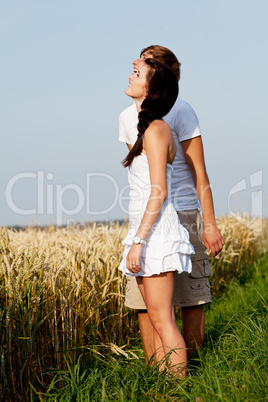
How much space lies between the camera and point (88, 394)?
7.88 ft

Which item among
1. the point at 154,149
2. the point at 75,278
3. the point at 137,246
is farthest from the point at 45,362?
the point at 154,149

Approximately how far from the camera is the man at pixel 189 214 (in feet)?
9.86

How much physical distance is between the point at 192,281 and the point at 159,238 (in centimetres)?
71

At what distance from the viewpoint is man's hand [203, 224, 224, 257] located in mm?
3008

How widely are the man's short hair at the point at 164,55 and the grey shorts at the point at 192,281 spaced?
89 centimetres

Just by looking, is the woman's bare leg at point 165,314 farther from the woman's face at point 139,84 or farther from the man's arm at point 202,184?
the woman's face at point 139,84

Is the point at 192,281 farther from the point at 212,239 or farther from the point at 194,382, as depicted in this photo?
the point at 194,382

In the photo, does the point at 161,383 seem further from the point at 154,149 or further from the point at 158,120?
the point at 158,120

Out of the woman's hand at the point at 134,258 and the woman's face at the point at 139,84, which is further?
the woman's face at the point at 139,84

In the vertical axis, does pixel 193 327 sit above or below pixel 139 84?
below

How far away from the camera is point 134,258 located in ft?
7.94

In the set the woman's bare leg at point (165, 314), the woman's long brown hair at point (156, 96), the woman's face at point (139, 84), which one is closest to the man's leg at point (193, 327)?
the woman's bare leg at point (165, 314)

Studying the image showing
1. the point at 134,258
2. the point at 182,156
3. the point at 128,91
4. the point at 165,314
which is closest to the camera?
the point at 134,258

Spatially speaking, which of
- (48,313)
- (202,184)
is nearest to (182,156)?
(202,184)
